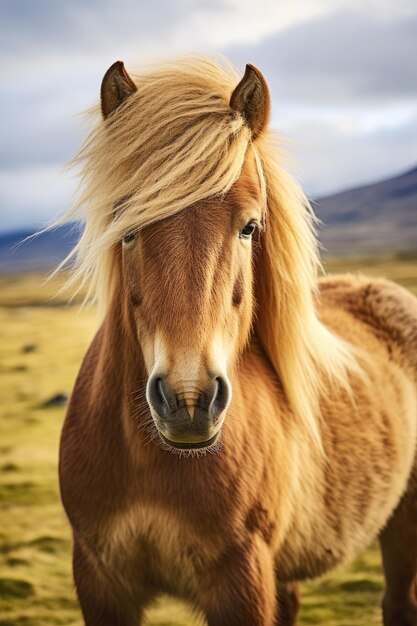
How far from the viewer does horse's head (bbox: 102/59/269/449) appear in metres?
2.07

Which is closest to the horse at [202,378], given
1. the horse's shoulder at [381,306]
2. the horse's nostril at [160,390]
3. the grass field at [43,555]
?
the horse's nostril at [160,390]

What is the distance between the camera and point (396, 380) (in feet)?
12.9

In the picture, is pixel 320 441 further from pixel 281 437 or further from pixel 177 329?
pixel 177 329

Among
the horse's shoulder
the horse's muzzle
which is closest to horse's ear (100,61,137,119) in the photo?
the horse's muzzle

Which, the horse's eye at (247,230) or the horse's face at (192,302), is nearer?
the horse's face at (192,302)

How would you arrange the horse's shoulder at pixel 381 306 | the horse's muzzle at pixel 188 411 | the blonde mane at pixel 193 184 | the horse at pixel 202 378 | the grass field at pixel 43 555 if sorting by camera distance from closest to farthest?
the horse's muzzle at pixel 188 411
the horse at pixel 202 378
the blonde mane at pixel 193 184
the horse's shoulder at pixel 381 306
the grass field at pixel 43 555

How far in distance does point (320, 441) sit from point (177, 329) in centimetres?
137

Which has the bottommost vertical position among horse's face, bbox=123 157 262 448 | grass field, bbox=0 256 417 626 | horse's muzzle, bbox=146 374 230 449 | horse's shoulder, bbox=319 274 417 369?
grass field, bbox=0 256 417 626

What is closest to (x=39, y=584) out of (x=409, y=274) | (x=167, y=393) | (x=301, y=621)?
(x=301, y=621)

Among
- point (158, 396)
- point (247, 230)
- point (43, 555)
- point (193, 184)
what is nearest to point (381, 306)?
point (247, 230)

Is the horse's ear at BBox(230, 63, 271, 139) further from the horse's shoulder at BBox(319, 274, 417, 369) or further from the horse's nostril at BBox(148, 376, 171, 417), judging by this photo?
the horse's shoulder at BBox(319, 274, 417, 369)

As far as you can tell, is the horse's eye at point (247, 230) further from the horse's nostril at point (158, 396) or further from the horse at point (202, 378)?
the horse's nostril at point (158, 396)

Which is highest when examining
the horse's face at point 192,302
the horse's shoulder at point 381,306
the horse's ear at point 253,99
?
the horse's ear at point 253,99

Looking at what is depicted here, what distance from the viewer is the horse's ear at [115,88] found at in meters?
2.45
